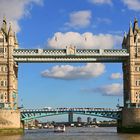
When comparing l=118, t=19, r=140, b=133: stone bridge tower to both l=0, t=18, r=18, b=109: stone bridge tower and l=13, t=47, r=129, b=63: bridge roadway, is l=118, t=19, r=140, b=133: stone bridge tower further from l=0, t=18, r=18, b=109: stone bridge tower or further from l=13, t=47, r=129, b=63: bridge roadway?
l=0, t=18, r=18, b=109: stone bridge tower

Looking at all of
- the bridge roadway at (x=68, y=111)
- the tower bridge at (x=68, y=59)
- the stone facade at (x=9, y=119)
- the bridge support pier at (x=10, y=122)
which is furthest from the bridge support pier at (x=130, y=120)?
the stone facade at (x=9, y=119)

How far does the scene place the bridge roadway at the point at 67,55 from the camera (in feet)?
428

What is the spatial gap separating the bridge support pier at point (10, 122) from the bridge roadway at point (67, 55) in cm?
1363

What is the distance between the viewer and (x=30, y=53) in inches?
5138

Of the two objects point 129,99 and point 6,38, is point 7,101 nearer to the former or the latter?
point 6,38

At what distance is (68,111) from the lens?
132 metres

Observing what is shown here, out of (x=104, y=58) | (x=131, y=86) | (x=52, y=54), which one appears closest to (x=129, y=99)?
(x=131, y=86)

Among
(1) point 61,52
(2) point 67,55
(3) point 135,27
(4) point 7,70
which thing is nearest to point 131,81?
(3) point 135,27

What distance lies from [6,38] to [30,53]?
7.99 metres

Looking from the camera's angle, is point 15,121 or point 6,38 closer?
point 15,121

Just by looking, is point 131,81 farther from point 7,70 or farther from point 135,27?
point 7,70

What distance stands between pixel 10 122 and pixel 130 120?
27276mm

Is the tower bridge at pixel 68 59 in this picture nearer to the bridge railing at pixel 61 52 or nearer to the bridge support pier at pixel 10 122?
the bridge railing at pixel 61 52

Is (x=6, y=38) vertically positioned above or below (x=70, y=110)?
→ above
